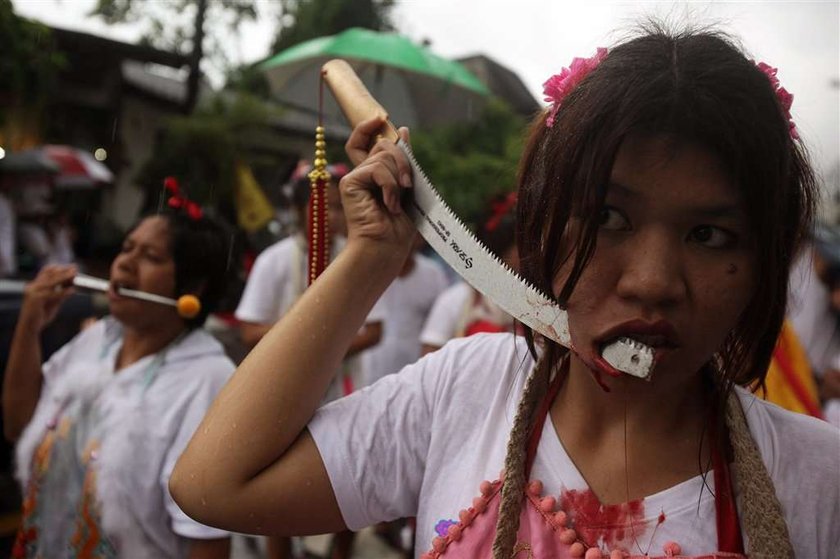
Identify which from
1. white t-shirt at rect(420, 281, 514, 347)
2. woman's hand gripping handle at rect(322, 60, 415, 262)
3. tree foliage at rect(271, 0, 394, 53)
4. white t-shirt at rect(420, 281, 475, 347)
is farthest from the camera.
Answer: tree foliage at rect(271, 0, 394, 53)

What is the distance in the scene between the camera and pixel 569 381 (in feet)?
4.27

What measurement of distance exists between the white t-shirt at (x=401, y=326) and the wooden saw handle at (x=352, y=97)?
3.22m

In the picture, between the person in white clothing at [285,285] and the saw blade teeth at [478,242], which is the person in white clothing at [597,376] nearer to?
the saw blade teeth at [478,242]

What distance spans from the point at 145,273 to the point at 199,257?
0.18 meters

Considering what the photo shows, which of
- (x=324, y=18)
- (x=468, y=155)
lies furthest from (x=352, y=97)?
(x=324, y=18)

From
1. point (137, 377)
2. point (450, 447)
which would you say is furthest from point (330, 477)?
point (137, 377)

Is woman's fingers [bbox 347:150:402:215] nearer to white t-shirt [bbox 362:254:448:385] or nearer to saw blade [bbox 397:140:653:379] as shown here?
saw blade [bbox 397:140:653:379]

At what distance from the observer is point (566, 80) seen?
1.24 metres

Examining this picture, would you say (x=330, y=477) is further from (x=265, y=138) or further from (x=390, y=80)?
(x=265, y=138)

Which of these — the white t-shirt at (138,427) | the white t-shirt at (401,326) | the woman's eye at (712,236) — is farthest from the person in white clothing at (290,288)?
the woman's eye at (712,236)

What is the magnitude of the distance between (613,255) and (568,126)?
193 mm

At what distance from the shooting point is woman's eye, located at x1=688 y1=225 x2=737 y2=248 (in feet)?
3.60

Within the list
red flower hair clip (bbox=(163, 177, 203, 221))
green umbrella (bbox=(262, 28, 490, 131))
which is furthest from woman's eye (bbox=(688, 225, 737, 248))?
green umbrella (bbox=(262, 28, 490, 131))

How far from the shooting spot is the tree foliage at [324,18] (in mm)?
13688
